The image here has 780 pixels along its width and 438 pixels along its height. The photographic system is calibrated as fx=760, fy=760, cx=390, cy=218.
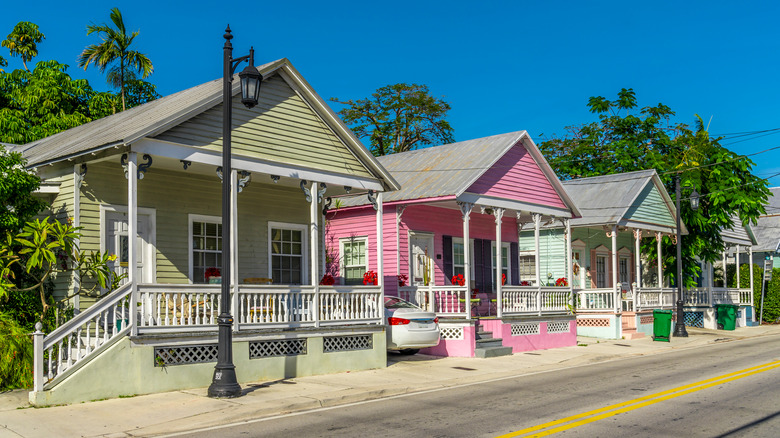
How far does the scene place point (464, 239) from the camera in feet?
69.0

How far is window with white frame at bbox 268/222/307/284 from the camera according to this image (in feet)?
62.1

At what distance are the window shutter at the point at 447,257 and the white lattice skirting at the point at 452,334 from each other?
151 inches

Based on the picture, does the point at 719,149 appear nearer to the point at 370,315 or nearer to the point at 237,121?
→ the point at 370,315

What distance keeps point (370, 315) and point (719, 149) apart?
20257 mm

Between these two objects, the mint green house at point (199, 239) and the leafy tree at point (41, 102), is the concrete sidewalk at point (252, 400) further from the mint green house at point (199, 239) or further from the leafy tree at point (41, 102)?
the leafy tree at point (41, 102)

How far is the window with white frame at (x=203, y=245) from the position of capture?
17.0m

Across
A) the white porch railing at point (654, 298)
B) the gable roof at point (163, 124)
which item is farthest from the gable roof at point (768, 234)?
the gable roof at point (163, 124)

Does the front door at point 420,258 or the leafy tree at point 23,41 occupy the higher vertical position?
the leafy tree at point 23,41

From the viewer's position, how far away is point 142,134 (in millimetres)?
13305

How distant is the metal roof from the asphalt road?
438 inches

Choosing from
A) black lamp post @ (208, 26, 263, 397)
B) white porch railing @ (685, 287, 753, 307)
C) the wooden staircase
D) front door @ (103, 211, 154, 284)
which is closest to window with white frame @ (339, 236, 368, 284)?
the wooden staircase

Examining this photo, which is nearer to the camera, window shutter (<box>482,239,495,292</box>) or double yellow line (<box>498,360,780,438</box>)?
double yellow line (<box>498,360,780,438</box>)

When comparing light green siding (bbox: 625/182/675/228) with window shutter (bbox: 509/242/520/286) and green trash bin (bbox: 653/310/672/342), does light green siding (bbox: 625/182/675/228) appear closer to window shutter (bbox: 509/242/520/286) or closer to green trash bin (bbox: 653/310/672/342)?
green trash bin (bbox: 653/310/672/342)

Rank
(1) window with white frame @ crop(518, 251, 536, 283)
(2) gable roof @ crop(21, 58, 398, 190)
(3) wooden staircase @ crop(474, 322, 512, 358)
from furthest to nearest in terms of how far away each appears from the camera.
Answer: (1) window with white frame @ crop(518, 251, 536, 283), (3) wooden staircase @ crop(474, 322, 512, 358), (2) gable roof @ crop(21, 58, 398, 190)
